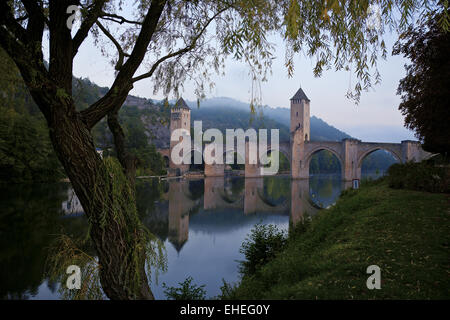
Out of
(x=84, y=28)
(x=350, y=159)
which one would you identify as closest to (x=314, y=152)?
(x=350, y=159)

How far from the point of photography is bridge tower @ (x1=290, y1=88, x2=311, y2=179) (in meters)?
44.8

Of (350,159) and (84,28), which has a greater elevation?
(350,159)

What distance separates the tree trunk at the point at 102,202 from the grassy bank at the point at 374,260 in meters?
1.69

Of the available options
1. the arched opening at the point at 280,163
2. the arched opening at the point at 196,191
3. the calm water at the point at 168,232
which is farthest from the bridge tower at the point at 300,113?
the calm water at the point at 168,232

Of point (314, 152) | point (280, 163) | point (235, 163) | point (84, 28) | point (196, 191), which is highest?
point (314, 152)

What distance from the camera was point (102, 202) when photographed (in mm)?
2248

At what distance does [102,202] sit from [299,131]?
149ft

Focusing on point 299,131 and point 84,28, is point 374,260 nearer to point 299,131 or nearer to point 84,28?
point 84,28

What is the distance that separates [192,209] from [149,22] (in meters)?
17.1

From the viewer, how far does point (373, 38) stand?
8.54 feet

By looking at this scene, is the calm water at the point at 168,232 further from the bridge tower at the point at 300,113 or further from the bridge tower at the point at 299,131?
the bridge tower at the point at 300,113

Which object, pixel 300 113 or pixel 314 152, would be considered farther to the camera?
pixel 300 113

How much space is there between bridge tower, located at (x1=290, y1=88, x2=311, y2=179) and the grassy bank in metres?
38.4

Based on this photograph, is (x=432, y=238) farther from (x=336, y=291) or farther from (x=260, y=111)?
(x=260, y=111)
